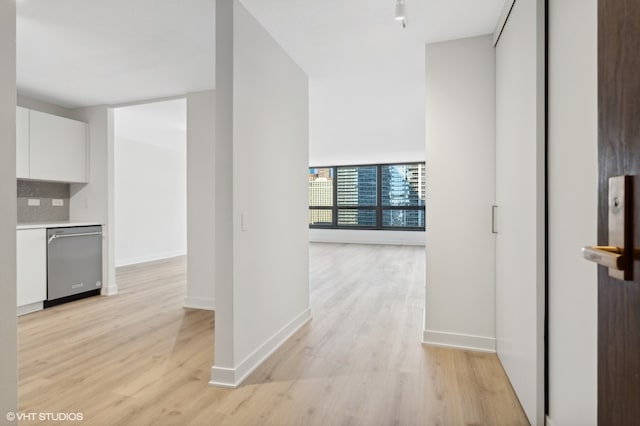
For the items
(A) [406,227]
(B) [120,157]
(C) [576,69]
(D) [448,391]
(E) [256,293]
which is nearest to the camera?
(C) [576,69]

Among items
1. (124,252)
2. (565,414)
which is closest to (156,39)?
(565,414)

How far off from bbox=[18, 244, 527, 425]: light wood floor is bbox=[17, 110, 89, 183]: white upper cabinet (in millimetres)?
1632

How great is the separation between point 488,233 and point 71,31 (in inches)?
143

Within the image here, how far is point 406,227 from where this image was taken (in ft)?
32.2

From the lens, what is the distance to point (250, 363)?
224 centimetres

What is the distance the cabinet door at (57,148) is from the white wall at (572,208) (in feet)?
16.4

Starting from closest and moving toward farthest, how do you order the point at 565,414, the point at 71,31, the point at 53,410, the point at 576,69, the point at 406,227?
1. the point at 576,69
2. the point at 565,414
3. the point at 53,410
4. the point at 71,31
5. the point at 406,227

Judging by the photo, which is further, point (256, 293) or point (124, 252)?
point (124, 252)

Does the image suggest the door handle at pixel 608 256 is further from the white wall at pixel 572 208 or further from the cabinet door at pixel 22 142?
the cabinet door at pixel 22 142

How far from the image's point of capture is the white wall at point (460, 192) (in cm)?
256

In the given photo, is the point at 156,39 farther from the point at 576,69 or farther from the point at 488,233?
the point at 488,233

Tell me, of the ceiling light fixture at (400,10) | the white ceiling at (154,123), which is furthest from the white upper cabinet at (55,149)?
the ceiling light fixture at (400,10)

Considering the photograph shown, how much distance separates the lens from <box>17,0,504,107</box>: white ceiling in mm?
2213

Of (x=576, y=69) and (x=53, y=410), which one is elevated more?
Result: (x=576, y=69)
